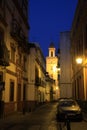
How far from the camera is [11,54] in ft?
92.7

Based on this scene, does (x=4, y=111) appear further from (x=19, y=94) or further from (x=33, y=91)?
(x=33, y=91)

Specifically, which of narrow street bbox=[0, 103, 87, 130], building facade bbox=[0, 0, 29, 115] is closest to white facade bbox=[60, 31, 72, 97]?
building facade bbox=[0, 0, 29, 115]

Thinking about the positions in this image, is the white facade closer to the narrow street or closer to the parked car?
the narrow street

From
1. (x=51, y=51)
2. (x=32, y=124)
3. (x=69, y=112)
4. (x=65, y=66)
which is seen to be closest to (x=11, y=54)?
(x=69, y=112)

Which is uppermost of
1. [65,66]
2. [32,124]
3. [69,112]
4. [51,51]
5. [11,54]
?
[51,51]

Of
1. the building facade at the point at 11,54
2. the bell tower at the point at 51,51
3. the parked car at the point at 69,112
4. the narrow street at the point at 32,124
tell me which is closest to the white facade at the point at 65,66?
the building facade at the point at 11,54

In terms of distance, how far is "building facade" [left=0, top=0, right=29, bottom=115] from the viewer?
24.1 metres

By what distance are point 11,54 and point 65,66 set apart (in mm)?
29324

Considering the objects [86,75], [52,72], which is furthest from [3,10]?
[52,72]

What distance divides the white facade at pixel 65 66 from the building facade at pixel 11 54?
70.8 feet

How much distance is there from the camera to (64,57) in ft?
189

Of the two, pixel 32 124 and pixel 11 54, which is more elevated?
pixel 11 54

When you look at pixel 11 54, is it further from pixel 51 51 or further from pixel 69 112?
pixel 51 51

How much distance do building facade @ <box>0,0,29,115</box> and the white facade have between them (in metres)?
21.6
